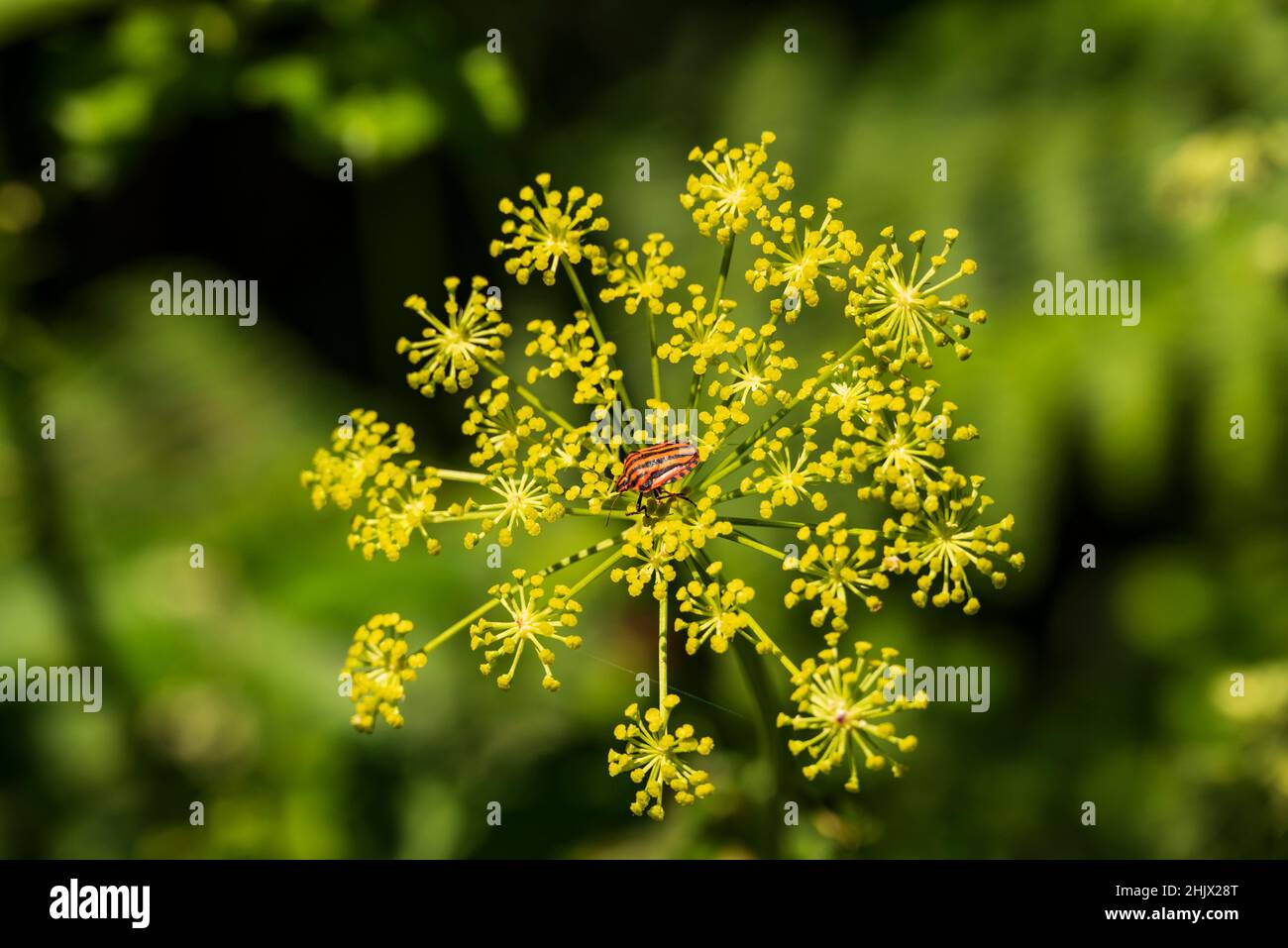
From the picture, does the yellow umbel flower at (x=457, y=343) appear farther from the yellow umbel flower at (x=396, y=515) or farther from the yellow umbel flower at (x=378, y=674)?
the yellow umbel flower at (x=378, y=674)

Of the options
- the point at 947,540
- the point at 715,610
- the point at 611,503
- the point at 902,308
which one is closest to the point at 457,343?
the point at 611,503

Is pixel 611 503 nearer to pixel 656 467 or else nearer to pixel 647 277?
pixel 656 467

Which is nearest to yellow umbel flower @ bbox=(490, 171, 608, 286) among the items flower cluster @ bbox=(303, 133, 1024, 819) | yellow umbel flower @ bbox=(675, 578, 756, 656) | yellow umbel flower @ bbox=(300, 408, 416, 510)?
flower cluster @ bbox=(303, 133, 1024, 819)

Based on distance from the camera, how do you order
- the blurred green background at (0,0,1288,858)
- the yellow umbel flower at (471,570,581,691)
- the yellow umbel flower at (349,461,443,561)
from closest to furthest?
the yellow umbel flower at (471,570,581,691) → the yellow umbel flower at (349,461,443,561) → the blurred green background at (0,0,1288,858)

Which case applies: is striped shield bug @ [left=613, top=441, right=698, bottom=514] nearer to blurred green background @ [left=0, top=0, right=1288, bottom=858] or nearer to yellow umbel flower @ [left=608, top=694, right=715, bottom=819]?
yellow umbel flower @ [left=608, top=694, right=715, bottom=819]

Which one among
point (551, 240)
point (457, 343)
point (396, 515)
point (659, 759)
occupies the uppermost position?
point (551, 240)

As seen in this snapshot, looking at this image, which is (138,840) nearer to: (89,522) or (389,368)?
(89,522)

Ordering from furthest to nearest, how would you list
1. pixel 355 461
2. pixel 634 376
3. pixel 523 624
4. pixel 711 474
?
pixel 634 376 < pixel 355 461 < pixel 711 474 < pixel 523 624
